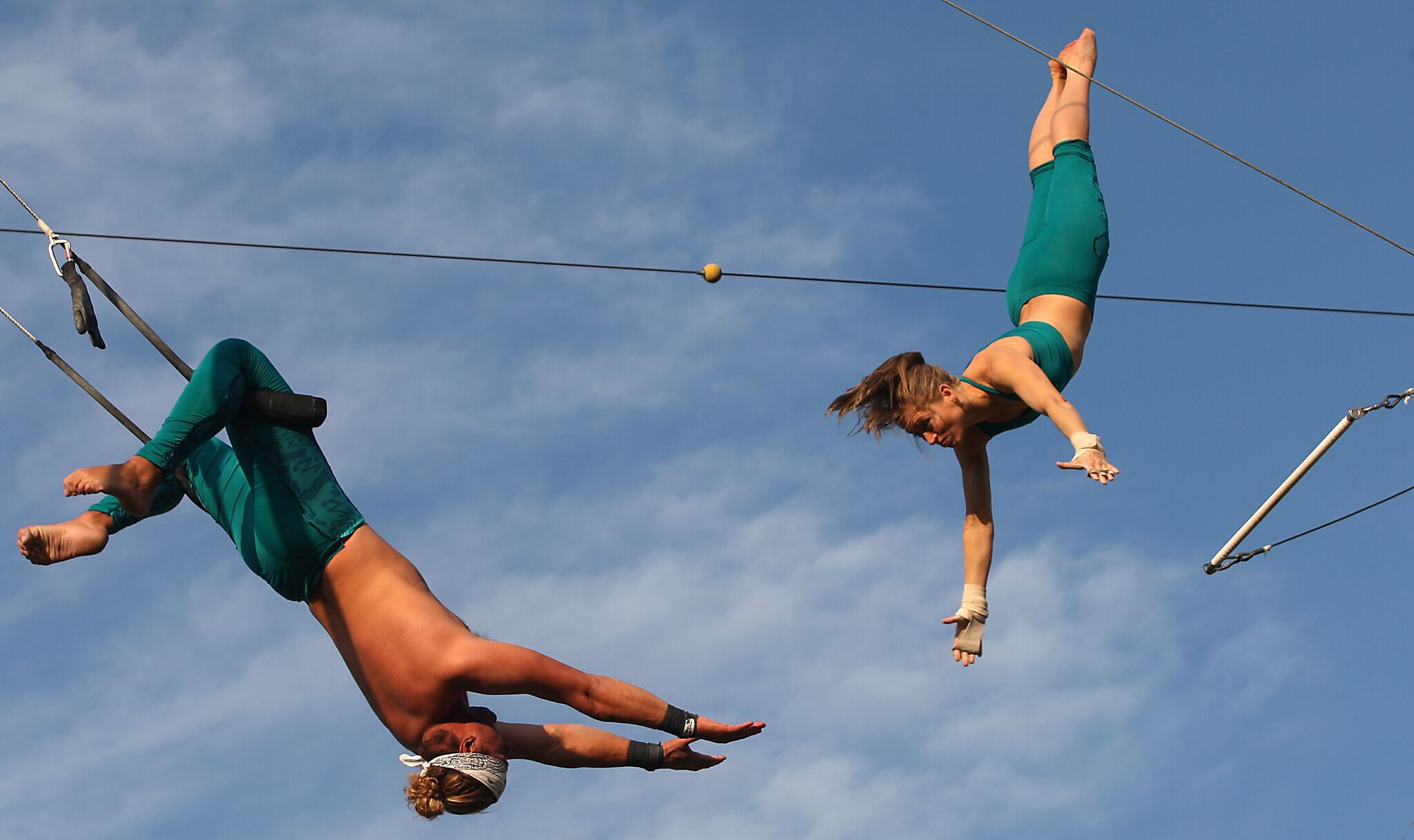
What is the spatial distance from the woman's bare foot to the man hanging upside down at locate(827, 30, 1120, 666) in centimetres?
300

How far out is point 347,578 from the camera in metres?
6.39

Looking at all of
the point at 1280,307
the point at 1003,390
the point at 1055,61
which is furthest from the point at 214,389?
the point at 1280,307

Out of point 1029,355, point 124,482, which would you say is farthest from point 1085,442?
point 124,482

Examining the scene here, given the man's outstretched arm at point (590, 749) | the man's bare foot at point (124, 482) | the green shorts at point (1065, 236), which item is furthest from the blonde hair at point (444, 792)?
the green shorts at point (1065, 236)

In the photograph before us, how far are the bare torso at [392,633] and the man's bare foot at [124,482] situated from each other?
0.71 m

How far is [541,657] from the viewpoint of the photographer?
246 inches

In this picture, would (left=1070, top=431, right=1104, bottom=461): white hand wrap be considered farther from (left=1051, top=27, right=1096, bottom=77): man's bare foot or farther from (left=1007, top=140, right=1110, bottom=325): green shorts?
(left=1051, top=27, right=1096, bottom=77): man's bare foot

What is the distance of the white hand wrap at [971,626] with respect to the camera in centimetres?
743

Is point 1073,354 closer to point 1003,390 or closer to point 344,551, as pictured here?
point 1003,390

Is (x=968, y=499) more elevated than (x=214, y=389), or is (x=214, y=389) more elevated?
(x=968, y=499)

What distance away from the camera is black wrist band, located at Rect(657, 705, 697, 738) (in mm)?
6723

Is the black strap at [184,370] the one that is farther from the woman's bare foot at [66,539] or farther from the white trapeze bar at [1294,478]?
the white trapeze bar at [1294,478]

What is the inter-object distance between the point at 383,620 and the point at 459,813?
0.73 metres

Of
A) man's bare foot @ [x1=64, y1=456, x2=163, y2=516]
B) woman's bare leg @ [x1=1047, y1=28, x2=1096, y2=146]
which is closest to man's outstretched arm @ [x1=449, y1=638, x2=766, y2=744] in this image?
man's bare foot @ [x1=64, y1=456, x2=163, y2=516]
